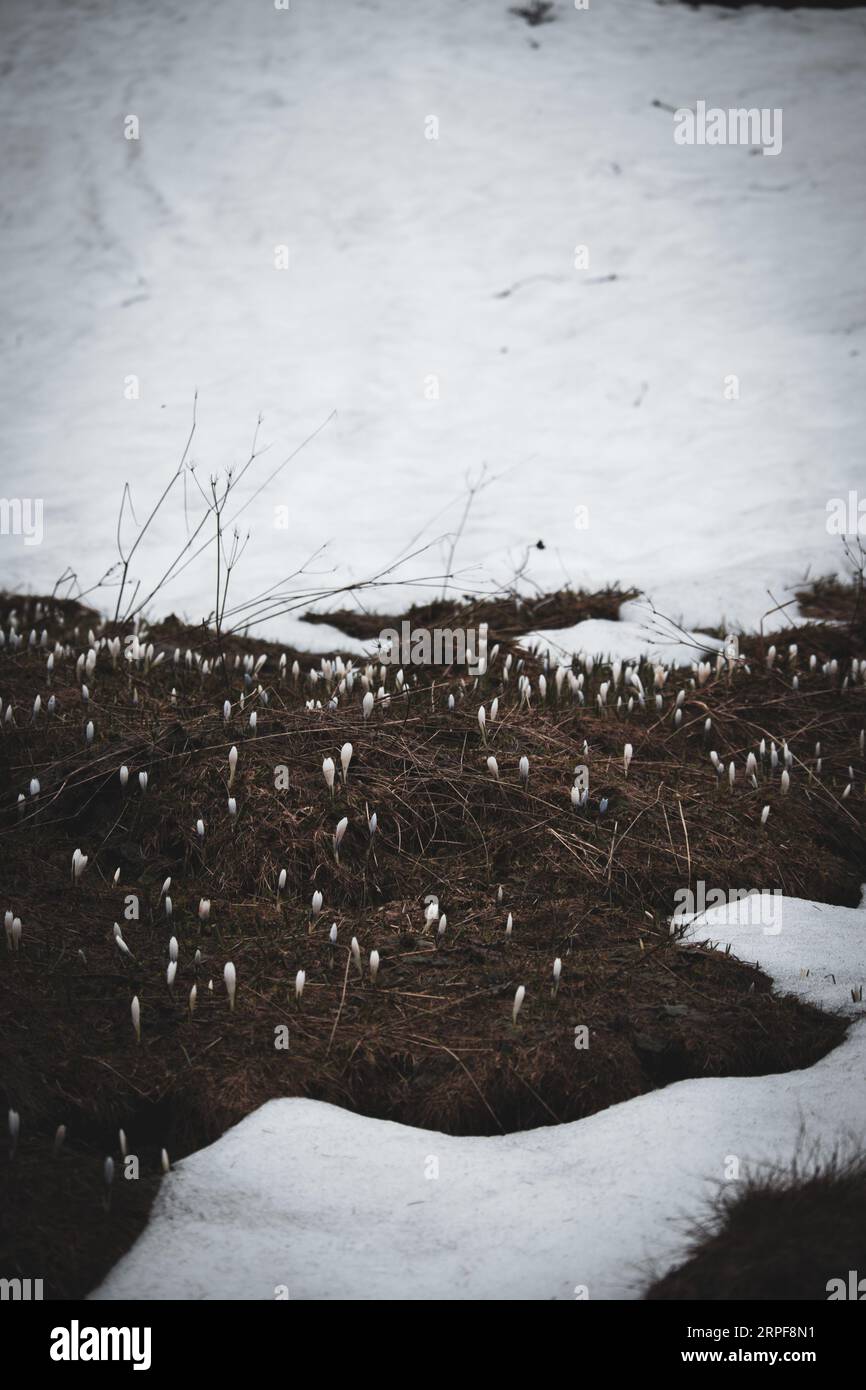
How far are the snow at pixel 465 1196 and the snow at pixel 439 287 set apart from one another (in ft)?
13.9

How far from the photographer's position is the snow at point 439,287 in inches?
331

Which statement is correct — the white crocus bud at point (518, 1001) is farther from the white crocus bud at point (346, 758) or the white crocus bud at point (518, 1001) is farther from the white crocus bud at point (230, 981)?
the white crocus bud at point (346, 758)

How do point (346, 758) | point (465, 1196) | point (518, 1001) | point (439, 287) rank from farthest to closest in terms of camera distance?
point (439, 287) → point (346, 758) → point (518, 1001) → point (465, 1196)

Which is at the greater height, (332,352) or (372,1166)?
(332,352)

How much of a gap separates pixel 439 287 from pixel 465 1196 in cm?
A: 1102

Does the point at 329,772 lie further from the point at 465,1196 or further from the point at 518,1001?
the point at 465,1196

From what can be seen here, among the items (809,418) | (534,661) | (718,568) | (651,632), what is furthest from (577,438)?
(534,661)

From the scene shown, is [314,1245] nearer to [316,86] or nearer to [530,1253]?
[530,1253]

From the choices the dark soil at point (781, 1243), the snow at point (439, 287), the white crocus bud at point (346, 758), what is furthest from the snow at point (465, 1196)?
the snow at point (439, 287)

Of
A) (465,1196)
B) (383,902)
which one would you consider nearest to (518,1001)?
(465,1196)

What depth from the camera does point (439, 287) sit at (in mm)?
11469

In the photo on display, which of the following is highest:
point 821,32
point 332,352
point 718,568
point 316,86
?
point 821,32
